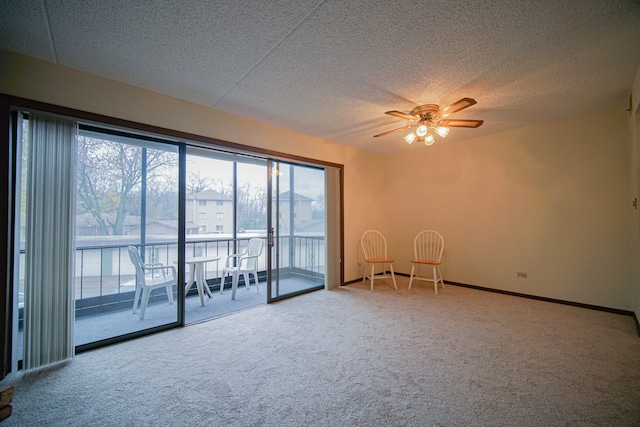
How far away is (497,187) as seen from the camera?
13.6 feet

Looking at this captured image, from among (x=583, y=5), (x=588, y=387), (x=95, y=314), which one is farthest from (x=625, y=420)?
(x=95, y=314)

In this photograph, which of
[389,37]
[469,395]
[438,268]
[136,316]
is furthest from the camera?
[438,268]

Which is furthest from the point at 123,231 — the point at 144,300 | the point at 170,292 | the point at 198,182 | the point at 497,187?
the point at 497,187

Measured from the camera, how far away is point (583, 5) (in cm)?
163

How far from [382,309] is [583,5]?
10.6 ft

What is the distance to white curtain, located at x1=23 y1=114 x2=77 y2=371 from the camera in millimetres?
2141

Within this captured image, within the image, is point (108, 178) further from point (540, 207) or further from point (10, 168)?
point (540, 207)

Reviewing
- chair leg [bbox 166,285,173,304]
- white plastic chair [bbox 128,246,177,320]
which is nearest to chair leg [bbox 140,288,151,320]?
white plastic chair [bbox 128,246,177,320]

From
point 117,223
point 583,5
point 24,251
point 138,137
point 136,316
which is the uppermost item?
point 583,5

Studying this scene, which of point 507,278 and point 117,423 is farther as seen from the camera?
point 507,278

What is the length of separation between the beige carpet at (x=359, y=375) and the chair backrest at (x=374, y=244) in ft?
A: 6.32

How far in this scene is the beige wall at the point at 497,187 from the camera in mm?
2568

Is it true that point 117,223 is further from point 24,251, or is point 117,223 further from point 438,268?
point 438,268

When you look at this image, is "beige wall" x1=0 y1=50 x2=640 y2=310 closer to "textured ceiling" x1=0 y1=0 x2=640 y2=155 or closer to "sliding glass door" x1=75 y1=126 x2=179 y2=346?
"textured ceiling" x1=0 y1=0 x2=640 y2=155
